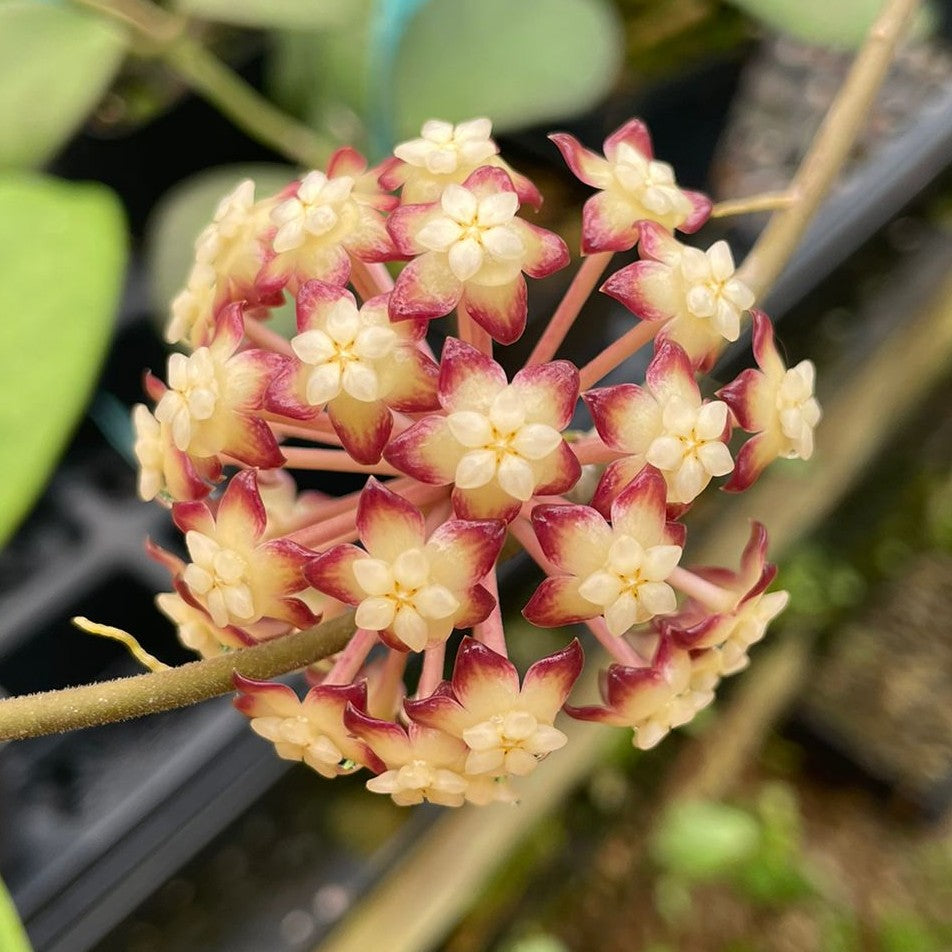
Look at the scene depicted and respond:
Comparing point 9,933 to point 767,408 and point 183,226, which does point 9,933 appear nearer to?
point 767,408

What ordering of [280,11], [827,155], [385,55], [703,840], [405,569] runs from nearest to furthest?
[405,569]
[827,155]
[280,11]
[385,55]
[703,840]

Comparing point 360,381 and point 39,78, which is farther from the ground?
point 360,381

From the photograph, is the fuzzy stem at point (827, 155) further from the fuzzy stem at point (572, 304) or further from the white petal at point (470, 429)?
the white petal at point (470, 429)

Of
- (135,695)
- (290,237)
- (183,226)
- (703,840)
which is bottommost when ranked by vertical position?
(703,840)

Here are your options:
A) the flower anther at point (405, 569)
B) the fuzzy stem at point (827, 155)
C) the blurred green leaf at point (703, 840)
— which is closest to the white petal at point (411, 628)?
the flower anther at point (405, 569)

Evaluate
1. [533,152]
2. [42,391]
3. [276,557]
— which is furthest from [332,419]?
[533,152]

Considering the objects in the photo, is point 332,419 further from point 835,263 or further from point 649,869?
point 649,869

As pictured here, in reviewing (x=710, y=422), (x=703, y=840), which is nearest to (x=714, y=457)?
(x=710, y=422)
